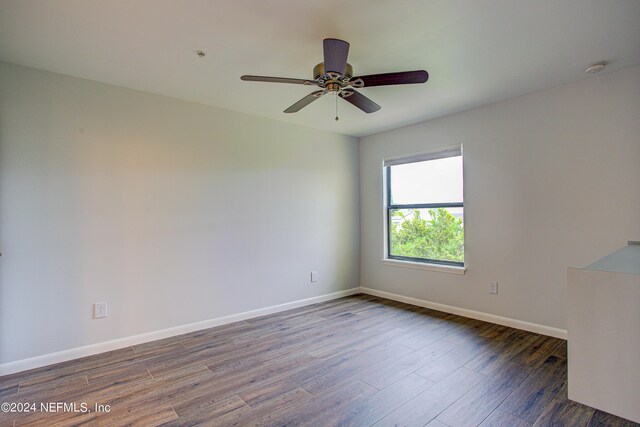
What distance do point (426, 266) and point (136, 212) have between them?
3.35 metres

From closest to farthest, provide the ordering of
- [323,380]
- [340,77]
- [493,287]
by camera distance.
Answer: [340,77]
[323,380]
[493,287]

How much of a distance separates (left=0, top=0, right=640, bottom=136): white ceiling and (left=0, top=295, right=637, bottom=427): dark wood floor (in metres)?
2.38

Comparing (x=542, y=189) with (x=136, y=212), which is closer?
(x=136, y=212)

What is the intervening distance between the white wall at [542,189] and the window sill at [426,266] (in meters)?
0.07

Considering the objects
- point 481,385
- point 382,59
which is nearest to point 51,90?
point 382,59

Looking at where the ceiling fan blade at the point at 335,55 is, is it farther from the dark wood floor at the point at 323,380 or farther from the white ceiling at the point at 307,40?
the dark wood floor at the point at 323,380

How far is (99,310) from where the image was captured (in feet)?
9.14

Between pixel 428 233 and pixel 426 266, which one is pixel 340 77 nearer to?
pixel 428 233

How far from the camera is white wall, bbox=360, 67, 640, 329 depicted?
106 inches

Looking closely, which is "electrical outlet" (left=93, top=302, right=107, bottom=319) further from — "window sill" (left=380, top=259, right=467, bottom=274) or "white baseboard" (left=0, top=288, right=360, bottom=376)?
"window sill" (left=380, top=259, right=467, bottom=274)

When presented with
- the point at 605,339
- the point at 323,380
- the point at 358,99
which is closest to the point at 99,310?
the point at 323,380

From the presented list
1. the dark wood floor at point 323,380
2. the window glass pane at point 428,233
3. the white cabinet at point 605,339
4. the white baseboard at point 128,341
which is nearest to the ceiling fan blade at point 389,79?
the white cabinet at point 605,339

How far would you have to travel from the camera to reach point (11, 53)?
2318mm

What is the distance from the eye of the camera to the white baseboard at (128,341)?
96.7 inches
